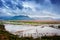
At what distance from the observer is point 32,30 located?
188cm

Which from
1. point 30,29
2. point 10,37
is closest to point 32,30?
point 30,29

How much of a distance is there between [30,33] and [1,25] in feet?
1.44

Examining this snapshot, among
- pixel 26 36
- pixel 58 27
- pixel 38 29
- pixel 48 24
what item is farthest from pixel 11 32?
pixel 58 27

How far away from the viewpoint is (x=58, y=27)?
191 centimetres

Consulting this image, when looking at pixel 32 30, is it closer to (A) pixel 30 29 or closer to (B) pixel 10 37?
(A) pixel 30 29

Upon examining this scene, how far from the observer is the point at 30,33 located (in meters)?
1.87

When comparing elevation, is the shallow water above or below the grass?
above

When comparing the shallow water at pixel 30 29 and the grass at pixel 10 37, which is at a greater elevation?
the shallow water at pixel 30 29

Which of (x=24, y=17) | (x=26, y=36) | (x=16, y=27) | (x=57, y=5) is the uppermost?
(x=57, y=5)

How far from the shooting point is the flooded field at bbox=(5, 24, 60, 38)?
1.86m

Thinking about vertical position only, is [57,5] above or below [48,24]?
above

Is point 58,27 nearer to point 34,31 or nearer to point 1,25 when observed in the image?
point 34,31

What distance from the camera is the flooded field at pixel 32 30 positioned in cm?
186

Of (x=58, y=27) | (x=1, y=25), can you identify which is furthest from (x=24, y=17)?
(x=58, y=27)
